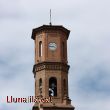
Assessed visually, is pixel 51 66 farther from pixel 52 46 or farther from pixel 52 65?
pixel 52 46

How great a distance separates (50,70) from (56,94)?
2634 mm

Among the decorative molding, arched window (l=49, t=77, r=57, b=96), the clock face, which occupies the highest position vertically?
the clock face

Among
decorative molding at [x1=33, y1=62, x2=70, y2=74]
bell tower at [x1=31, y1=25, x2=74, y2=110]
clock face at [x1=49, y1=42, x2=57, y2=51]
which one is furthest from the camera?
clock face at [x1=49, y1=42, x2=57, y2=51]

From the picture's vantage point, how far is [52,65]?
6181 cm

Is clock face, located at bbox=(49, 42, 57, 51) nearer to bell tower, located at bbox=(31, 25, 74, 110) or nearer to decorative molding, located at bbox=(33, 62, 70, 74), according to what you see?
bell tower, located at bbox=(31, 25, 74, 110)

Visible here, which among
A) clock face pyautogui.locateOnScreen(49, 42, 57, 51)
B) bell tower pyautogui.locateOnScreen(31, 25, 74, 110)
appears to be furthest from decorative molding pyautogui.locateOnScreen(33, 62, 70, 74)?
clock face pyautogui.locateOnScreen(49, 42, 57, 51)

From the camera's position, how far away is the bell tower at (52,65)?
60.6 metres

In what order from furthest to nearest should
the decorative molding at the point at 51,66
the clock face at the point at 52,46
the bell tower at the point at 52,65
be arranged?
the clock face at the point at 52,46, the decorative molding at the point at 51,66, the bell tower at the point at 52,65

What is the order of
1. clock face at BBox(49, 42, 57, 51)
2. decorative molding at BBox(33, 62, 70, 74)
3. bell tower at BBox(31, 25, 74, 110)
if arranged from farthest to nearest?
1. clock face at BBox(49, 42, 57, 51)
2. decorative molding at BBox(33, 62, 70, 74)
3. bell tower at BBox(31, 25, 74, 110)

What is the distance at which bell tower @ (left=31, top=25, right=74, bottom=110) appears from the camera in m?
60.6

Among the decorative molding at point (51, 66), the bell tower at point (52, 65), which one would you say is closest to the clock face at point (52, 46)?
the bell tower at point (52, 65)

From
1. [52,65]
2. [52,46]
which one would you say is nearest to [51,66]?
[52,65]

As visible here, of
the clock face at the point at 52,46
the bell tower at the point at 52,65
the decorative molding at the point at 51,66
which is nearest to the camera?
the bell tower at the point at 52,65

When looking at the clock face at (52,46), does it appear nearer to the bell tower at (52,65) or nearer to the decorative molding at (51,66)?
the bell tower at (52,65)
